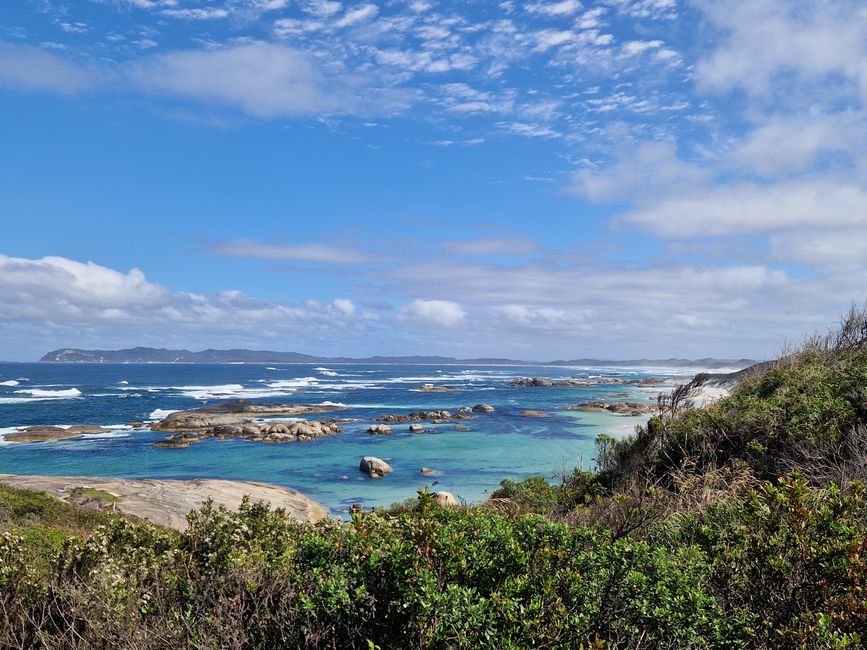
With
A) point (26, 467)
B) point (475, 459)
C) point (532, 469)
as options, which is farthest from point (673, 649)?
point (26, 467)

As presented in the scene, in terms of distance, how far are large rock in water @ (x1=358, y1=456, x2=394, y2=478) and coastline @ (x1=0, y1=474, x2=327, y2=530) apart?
709cm

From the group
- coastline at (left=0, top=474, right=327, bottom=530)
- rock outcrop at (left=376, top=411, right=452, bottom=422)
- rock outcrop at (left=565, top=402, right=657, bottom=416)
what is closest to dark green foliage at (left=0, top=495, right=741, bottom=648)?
coastline at (left=0, top=474, right=327, bottom=530)

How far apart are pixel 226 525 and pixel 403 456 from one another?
3562cm

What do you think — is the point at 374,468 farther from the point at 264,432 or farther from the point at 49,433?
the point at 49,433

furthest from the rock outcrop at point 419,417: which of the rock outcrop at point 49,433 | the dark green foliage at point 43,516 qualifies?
the dark green foliage at point 43,516

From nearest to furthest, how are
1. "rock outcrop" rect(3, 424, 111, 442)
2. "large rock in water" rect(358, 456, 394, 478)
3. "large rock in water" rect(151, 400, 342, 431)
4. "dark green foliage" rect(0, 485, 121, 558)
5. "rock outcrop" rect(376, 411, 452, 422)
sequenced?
"dark green foliage" rect(0, 485, 121, 558)
"large rock in water" rect(358, 456, 394, 478)
"rock outcrop" rect(3, 424, 111, 442)
"large rock in water" rect(151, 400, 342, 431)
"rock outcrop" rect(376, 411, 452, 422)

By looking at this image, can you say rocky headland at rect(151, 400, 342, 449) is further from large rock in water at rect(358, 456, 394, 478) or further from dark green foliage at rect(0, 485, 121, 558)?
dark green foliage at rect(0, 485, 121, 558)

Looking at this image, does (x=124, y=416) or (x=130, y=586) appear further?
(x=124, y=416)

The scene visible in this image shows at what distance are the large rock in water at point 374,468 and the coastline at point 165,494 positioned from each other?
709 cm

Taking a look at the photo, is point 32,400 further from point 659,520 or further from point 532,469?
point 659,520

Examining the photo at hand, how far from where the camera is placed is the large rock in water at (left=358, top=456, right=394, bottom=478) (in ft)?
113

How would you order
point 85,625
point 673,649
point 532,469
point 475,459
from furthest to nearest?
point 475,459 → point 532,469 → point 85,625 → point 673,649

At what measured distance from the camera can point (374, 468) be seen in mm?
34812

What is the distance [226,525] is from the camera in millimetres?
6422
